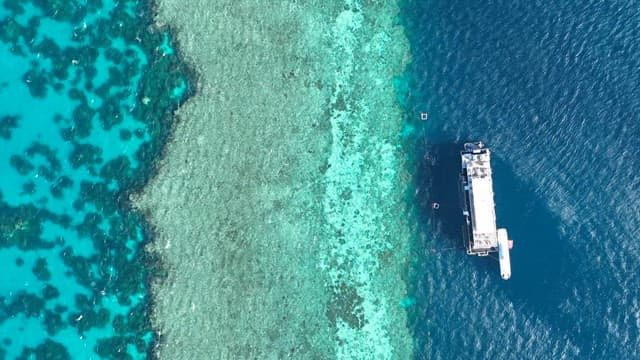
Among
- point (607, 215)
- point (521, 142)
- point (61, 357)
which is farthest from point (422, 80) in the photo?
point (61, 357)

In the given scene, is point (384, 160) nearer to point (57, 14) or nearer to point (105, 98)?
point (105, 98)

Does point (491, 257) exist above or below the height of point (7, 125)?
below

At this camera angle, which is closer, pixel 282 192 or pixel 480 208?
pixel 480 208

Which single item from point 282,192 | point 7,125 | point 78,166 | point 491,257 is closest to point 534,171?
point 491,257

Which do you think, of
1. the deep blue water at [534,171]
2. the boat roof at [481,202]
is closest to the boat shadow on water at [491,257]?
the deep blue water at [534,171]

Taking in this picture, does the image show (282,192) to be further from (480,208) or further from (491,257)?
(491,257)

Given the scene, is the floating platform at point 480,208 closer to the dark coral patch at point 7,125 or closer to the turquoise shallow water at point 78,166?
the turquoise shallow water at point 78,166

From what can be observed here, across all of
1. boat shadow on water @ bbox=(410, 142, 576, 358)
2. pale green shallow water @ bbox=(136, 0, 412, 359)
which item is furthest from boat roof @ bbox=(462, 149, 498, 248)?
pale green shallow water @ bbox=(136, 0, 412, 359)
